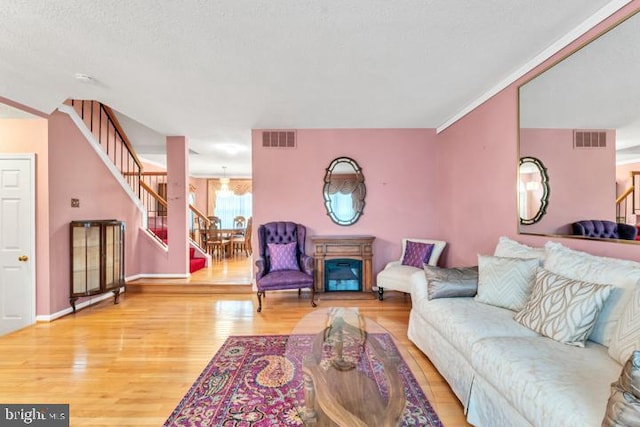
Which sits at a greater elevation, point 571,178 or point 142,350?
point 571,178

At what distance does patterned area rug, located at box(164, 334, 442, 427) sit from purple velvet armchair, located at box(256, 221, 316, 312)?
3.84 ft

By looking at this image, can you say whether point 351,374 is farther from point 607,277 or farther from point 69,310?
point 69,310

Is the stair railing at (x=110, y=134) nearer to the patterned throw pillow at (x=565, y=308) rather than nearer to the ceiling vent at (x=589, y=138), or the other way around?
the patterned throw pillow at (x=565, y=308)

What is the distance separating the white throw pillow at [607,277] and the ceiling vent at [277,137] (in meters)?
3.75

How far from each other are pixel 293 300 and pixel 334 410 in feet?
9.46

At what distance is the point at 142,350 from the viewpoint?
2693 millimetres

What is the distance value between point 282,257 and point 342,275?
100cm

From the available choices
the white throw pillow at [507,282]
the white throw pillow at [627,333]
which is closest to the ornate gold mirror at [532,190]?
the white throw pillow at [507,282]

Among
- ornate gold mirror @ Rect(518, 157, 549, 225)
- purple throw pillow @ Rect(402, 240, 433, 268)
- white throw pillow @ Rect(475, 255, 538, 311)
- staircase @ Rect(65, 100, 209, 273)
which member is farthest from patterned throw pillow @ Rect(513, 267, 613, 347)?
staircase @ Rect(65, 100, 209, 273)

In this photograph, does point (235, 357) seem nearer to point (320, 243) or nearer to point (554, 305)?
point (320, 243)

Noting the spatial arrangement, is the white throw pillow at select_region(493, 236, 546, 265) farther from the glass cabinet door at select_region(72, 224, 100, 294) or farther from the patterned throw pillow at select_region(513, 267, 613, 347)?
A: the glass cabinet door at select_region(72, 224, 100, 294)

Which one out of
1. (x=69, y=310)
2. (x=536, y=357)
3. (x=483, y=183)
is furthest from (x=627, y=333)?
(x=69, y=310)

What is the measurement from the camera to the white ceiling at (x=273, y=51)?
1.92 meters

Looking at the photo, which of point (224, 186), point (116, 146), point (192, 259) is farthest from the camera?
point (224, 186)
